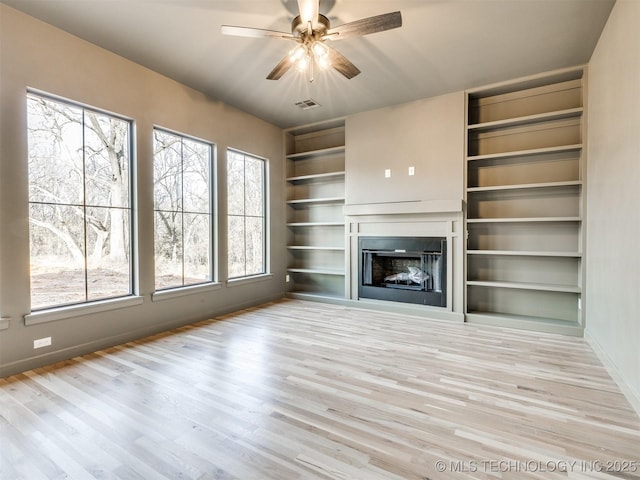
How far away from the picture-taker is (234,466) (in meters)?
1.59

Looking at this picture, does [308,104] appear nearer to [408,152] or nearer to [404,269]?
[408,152]

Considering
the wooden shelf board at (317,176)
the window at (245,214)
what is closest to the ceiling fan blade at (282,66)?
the window at (245,214)

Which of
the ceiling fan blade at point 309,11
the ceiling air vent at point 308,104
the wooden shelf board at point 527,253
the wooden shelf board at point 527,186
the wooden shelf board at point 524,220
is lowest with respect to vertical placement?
the wooden shelf board at point 527,253

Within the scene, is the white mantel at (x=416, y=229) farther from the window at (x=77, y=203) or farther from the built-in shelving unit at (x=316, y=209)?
the window at (x=77, y=203)

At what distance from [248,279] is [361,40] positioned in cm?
360

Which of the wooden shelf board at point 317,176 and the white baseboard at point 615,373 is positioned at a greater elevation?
the wooden shelf board at point 317,176

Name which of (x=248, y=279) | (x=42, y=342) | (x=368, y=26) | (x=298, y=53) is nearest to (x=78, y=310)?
(x=42, y=342)

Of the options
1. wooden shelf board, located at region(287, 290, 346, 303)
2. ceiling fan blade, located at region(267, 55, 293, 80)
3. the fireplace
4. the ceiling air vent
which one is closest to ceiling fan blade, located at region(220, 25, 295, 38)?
ceiling fan blade, located at region(267, 55, 293, 80)

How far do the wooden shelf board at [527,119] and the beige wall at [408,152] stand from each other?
0.94ft

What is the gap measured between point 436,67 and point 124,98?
3.48m

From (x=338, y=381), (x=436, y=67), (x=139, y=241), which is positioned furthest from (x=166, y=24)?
(x=338, y=381)

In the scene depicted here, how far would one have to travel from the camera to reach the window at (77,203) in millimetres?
2912

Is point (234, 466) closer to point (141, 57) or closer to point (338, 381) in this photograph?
point (338, 381)

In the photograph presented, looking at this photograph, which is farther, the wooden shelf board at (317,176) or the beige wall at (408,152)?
the wooden shelf board at (317,176)
